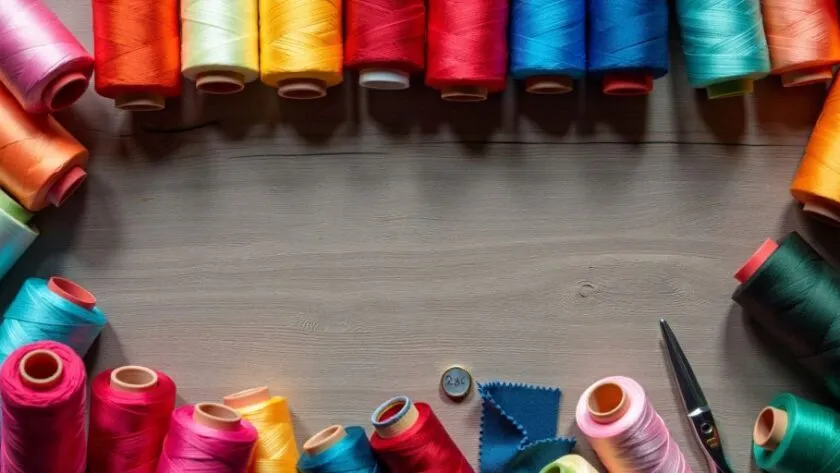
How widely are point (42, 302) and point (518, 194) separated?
2.06 feet

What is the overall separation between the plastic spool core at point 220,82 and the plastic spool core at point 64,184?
0.62 feet

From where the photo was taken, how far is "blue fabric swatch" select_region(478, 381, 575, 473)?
117 centimetres

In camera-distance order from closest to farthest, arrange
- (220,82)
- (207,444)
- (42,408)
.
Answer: (42,408) < (207,444) < (220,82)

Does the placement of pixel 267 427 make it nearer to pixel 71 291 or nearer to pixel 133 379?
pixel 133 379

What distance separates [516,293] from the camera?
47.1 inches

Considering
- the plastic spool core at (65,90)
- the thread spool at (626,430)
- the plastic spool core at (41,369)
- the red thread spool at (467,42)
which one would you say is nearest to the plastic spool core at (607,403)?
the thread spool at (626,430)

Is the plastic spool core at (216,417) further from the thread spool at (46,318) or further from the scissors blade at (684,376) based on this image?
the scissors blade at (684,376)

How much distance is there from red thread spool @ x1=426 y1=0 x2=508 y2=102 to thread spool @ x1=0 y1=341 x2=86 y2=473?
56 centimetres

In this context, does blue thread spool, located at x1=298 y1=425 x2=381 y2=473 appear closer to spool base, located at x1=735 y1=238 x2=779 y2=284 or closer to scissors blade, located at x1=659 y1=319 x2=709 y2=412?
scissors blade, located at x1=659 y1=319 x2=709 y2=412

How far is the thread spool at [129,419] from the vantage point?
1.09 m

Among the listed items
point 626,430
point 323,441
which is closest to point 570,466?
point 626,430

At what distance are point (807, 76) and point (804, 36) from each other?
0.06 meters

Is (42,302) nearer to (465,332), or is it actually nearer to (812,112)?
(465,332)

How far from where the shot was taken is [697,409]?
1172 mm
